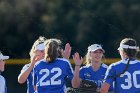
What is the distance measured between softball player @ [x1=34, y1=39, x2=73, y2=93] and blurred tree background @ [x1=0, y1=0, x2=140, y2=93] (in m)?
8.27

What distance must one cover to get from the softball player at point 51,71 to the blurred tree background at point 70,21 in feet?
27.1

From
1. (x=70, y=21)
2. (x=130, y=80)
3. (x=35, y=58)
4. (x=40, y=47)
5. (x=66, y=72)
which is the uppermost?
(x=70, y=21)

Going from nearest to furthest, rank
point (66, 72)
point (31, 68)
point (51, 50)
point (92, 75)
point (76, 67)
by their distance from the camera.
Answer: point (51, 50), point (66, 72), point (76, 67), point (31, 68), point (92, 75)

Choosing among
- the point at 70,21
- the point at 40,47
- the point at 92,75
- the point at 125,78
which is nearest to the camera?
the point at 125,78

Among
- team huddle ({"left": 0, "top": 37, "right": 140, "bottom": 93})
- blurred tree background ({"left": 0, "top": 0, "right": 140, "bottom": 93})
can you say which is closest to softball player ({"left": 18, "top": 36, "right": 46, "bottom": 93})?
team huddle ({"left": 0, "top": 37, "right": 140, "bottom": 93})

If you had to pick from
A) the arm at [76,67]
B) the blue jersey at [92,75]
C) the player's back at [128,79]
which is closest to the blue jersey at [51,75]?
the arm at [76,67]

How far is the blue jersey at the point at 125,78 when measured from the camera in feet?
24.0

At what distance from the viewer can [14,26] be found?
57.5ft

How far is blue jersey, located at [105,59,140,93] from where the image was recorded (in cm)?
732

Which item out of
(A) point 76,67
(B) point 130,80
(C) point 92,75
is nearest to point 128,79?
(B) point 130,80

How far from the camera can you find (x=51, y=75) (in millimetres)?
7590

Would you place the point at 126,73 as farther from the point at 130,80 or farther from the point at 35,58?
the point at 35,58

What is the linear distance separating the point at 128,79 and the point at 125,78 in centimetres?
4

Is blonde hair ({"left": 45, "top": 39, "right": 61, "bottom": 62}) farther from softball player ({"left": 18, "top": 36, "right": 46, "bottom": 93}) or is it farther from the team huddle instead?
softball player ({"left": 18, "top": 36, "right": 46, "bottom": 93})
